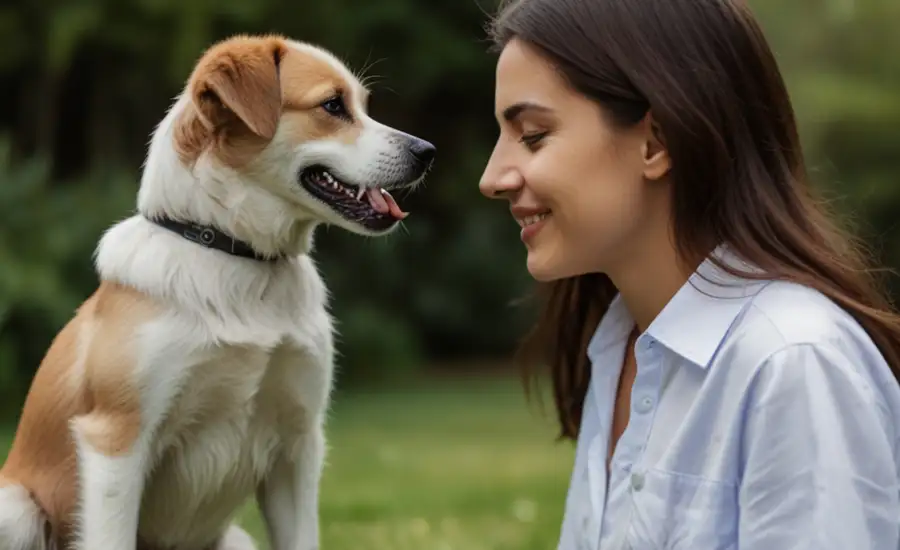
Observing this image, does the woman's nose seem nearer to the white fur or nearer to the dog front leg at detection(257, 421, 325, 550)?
the dog front leg at detection(257, 421, 325, 550)

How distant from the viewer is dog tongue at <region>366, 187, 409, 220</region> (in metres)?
3.24

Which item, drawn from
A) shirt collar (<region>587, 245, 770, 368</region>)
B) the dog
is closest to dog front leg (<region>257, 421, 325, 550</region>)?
the dog

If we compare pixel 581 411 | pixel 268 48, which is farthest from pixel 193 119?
pixel 581 411

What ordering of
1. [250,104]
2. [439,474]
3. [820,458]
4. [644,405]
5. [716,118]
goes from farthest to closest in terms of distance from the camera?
[439,474] → [250,104] → [644,405] → [716,118] → [820,458]

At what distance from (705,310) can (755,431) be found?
0.95 ft

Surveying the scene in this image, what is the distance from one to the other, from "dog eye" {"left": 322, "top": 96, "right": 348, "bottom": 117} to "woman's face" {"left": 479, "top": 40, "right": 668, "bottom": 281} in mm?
1047

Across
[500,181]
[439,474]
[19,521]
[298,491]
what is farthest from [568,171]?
[439,474]

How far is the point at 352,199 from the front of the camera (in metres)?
3.24

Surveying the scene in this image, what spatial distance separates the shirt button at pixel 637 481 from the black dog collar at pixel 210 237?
4.20 ft

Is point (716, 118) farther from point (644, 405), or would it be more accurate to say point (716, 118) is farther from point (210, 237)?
point (210, 237)

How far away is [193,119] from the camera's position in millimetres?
3143

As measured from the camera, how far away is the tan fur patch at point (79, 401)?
290 centimetres

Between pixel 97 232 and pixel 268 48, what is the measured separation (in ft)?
23.2

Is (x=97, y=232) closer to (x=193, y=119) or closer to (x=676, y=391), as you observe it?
(x=193, y=119)
